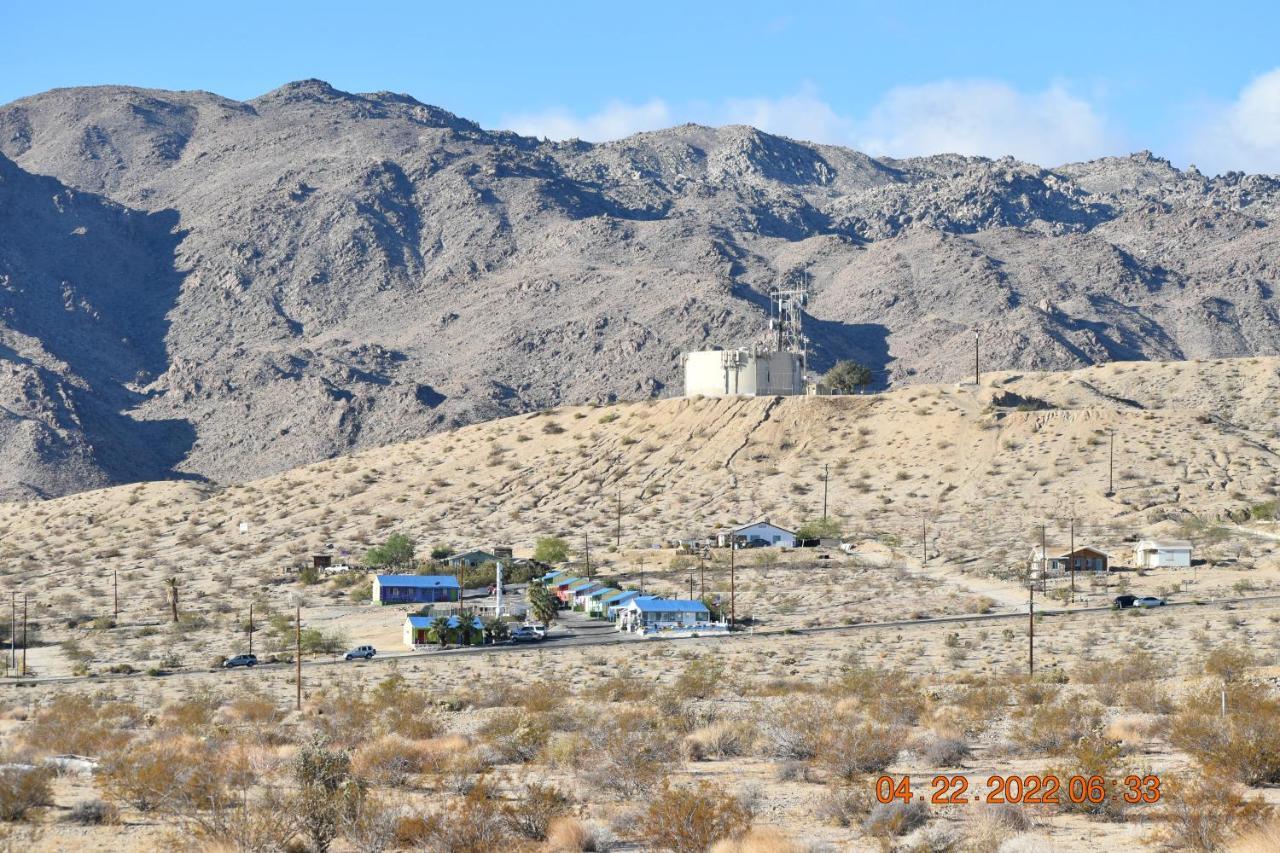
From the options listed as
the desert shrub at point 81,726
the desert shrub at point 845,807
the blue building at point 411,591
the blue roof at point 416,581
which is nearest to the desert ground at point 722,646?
the desert shrub at point 845,807

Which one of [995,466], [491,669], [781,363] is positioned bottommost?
[491,669]

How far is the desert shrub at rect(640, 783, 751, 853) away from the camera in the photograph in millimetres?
20641

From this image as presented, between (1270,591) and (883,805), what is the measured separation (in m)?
Answer: 47.1

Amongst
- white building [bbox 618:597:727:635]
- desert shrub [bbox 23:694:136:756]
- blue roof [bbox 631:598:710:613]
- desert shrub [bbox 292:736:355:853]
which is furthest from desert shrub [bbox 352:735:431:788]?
blue roof [bbox 631:598:710:613]

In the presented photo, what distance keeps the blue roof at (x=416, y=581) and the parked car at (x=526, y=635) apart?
1286cm

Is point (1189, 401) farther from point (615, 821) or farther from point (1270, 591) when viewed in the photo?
point (615, 821)

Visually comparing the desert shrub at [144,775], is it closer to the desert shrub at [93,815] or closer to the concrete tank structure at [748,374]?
the desert shrub at [93,815]

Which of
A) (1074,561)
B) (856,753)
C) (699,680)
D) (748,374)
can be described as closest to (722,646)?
(699,680)

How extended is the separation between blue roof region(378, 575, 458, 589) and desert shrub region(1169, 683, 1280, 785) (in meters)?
44.5

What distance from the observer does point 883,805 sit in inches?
885

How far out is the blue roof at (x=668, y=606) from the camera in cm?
6072

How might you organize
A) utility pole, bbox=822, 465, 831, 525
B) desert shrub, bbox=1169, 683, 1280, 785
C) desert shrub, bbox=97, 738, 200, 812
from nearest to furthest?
desert shrub, bbox=97, 738, 200, 812
desert shrub, bbox=1169, 683, 1280, 785
utility pole, bbox=822, 465, 831, 525

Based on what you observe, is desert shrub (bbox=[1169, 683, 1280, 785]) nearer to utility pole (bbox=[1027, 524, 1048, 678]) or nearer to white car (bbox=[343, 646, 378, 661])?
utility pole (bbox=[1027, 524, 1048, 678])

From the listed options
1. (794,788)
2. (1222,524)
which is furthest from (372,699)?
(1222,524)
